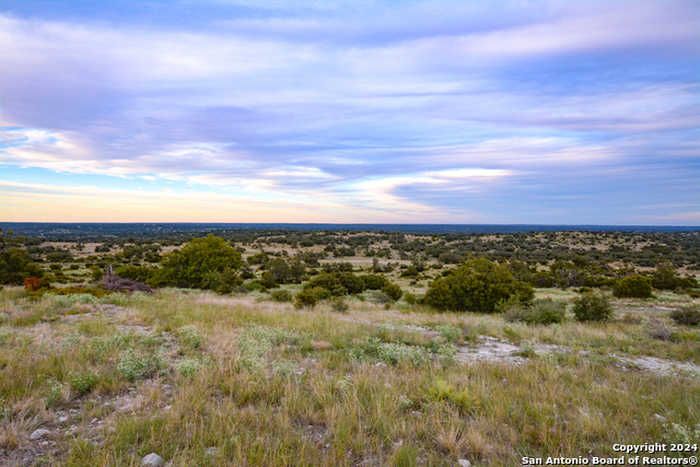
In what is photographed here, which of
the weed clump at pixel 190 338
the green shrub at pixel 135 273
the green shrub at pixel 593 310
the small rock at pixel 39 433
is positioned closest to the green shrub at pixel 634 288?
the green shrub at pixel 593 310

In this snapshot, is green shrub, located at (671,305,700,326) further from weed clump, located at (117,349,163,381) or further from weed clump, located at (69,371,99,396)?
weed clump, located at (69,371,99,396)

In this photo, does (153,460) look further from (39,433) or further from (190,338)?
(190,338)

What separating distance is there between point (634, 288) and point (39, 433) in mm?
33598

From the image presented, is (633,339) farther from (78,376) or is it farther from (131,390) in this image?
(78,376)

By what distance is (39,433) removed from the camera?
12.8 feet

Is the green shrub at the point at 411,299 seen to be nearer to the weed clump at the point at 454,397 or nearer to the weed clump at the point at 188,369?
the weed clump at the point at 454,397

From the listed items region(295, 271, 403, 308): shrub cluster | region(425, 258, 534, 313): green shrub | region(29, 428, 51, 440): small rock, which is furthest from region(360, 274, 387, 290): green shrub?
region(29, 428, 51, 440): small rock

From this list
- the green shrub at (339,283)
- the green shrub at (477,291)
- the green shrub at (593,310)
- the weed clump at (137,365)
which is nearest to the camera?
the weed clump at (137,365)


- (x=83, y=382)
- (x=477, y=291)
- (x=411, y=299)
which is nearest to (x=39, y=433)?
(x=83, y=382)

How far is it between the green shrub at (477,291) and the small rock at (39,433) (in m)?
19.2

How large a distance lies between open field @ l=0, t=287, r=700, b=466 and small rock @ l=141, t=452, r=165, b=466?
4.4 inches

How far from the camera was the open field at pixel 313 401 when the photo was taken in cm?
370

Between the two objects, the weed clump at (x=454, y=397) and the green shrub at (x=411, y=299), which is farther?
the green shrub at (x=411, y=299)

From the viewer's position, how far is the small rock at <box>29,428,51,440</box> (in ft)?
12.7
